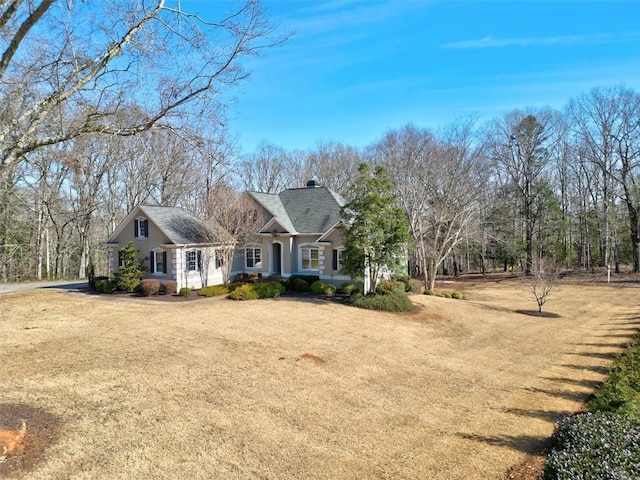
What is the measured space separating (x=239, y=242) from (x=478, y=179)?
19505 millimetres

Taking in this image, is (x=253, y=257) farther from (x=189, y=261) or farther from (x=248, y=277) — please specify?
(x=189, y=261)

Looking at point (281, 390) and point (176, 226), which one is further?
point (176, 226)

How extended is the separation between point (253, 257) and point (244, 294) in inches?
273

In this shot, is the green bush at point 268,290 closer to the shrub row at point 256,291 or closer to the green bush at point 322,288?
the shrub row at point 256,291

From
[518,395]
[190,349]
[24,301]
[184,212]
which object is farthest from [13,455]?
[184,212]

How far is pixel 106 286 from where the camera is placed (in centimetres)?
2211

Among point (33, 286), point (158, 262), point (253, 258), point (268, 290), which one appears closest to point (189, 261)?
point (158, 262)

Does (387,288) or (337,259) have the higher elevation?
(337,259)

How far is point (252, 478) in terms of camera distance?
560cm

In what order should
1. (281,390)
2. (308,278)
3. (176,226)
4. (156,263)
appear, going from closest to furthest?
(281,390), (156,263), (176,226), (308,278)

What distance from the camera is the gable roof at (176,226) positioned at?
2286 centimetres

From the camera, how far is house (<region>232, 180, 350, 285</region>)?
24062 millimetres

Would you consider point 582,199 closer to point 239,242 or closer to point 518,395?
point 239,242

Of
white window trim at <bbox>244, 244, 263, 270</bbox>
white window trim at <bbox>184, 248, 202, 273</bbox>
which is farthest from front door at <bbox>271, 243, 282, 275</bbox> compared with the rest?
white window trim at <bbox>184, 248, 202, 273</bbox>
